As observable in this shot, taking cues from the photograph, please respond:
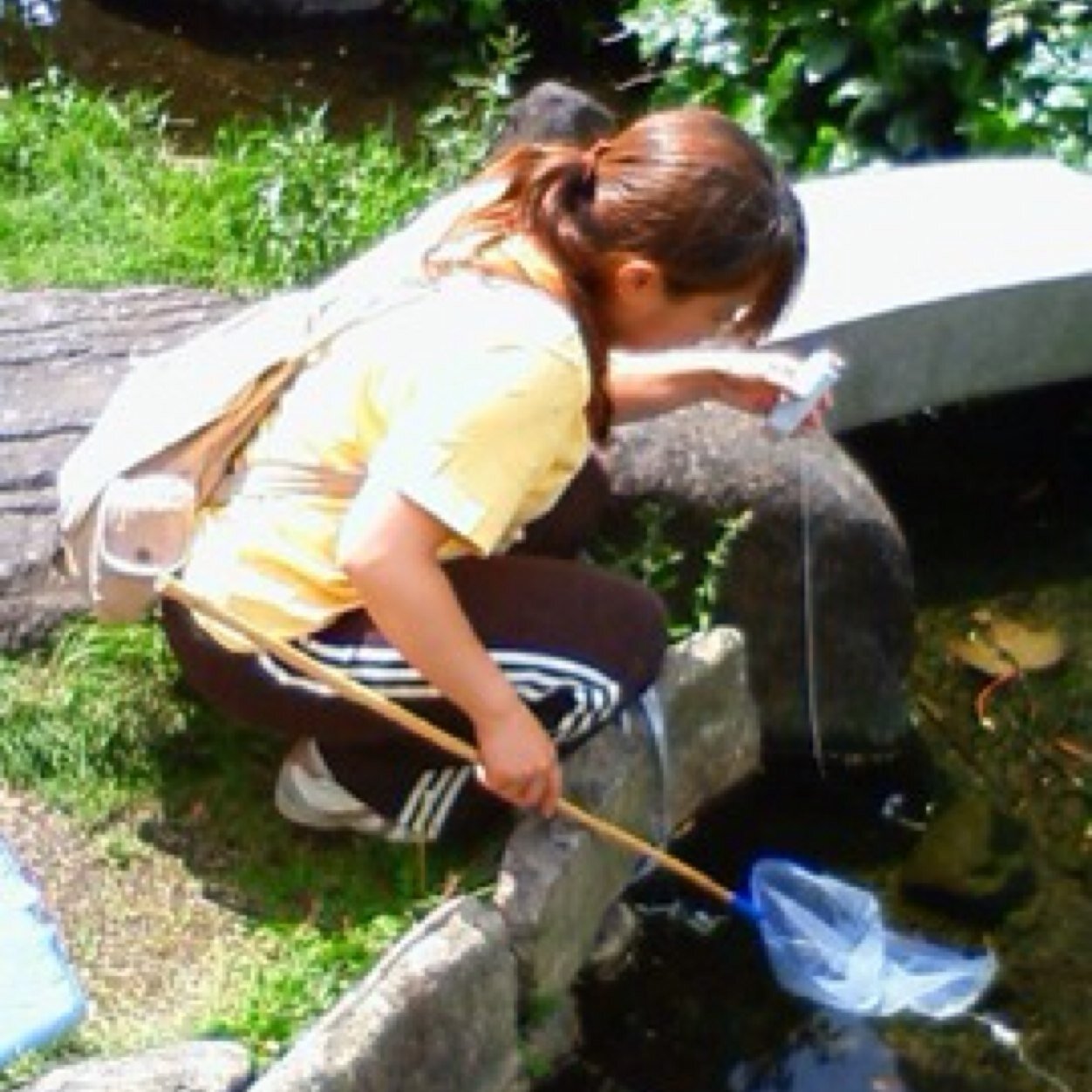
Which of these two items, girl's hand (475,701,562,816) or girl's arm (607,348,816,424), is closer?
girl's hand (475,701,562,816)

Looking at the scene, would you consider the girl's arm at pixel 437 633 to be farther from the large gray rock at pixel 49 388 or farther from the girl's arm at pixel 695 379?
the large gray rock at pixel 49 388

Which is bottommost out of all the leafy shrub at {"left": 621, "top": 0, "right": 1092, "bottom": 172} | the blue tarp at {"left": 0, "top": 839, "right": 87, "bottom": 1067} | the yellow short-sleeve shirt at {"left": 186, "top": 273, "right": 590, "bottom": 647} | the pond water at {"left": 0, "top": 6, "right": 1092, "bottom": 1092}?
the pond water at {"left": 0, "top": 6, "right": 1092, "bottom": 1092}

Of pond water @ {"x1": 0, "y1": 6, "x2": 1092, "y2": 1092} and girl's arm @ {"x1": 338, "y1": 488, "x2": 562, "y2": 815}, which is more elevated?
girl's arm @ {"x1": 338, "y1": 488, "x2": 562, "y2": 815}

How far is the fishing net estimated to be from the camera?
4.49 meters

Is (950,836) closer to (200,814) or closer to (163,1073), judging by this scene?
(200,814)

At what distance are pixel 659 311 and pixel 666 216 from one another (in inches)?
5.6

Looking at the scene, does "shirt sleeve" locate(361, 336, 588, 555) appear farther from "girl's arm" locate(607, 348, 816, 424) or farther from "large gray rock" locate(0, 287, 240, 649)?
"large gray rock" locate(0, 287, 240, 649)

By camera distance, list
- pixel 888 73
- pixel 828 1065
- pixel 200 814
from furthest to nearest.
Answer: pixel 888 73 → pixel 828 1065 → pixel 200 814

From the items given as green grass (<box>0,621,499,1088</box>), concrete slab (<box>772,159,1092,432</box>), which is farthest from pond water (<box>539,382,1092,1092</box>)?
green grass (<box>0,621,499,1088</box>)

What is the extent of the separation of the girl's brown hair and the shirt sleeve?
10 cm

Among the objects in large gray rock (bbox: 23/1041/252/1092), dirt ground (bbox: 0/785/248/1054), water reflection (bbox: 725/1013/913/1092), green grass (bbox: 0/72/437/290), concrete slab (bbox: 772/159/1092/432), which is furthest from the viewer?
green grass (bbox: 0/72/437/290)

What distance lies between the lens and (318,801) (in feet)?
13.8

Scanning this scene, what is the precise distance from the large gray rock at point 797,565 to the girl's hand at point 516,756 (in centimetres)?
86

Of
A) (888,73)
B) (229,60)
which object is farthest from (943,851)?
(229,60)
